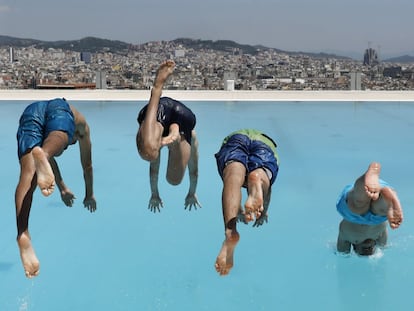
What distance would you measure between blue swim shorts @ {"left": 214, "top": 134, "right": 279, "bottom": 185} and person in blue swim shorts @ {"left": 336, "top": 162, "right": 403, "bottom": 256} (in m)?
0.64

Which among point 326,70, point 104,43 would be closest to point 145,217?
point 326,70

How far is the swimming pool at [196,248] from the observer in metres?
4.31

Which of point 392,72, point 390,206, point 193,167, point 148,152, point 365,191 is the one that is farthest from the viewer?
point 392,72

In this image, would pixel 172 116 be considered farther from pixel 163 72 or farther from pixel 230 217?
pixel 230 217

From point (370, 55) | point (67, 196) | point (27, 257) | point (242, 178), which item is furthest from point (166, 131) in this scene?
point (370, 55)

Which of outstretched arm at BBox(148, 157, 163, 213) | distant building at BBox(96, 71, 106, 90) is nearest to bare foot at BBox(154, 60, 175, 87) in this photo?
outstretched arm at BBox(148, 157, 163, 213)

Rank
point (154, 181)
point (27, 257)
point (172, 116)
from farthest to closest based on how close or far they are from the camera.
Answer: point (154, 181), point (172, 116), point (27, 257)

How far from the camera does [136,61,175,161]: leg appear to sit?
3605 millimetres

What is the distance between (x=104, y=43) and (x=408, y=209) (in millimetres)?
29961

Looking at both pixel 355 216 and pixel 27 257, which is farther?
pixel 355 216

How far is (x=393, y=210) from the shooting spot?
370cm

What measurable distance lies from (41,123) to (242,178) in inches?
56.2

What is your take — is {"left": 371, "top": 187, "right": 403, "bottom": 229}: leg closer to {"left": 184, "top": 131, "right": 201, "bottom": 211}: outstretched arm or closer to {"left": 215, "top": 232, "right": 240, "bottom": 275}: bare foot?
{"left": 215, "top": 232, "right": 240, "bottom": 275}: bare foot

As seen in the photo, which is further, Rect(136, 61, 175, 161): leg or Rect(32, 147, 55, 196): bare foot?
Rect(136, 61, 175, 161): leg
